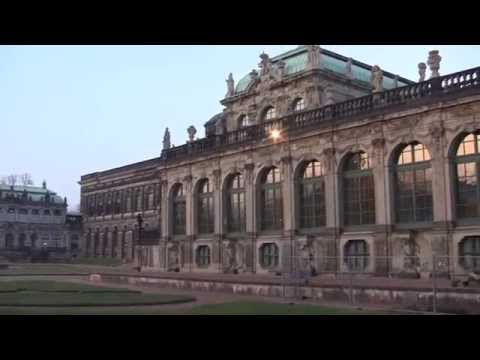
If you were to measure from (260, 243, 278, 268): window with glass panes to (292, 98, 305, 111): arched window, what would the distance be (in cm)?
1350

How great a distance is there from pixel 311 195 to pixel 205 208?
42.4ft

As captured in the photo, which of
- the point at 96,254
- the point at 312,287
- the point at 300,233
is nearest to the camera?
the point at 312,287

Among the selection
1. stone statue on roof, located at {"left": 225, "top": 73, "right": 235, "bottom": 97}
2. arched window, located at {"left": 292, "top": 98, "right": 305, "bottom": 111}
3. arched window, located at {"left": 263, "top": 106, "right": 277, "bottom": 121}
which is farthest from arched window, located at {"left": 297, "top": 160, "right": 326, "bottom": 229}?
stone statue on roof, located at {"left": 225, "top": 73, "right": 235, "bottom": 97}

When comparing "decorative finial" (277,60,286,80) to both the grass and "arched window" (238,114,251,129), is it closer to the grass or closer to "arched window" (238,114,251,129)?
"arched window" (238,114,251,129)

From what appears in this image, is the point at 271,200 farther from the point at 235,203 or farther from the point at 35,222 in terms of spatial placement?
the point at 35,222

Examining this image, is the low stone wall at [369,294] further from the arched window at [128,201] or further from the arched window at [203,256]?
the arched window at [128,201]

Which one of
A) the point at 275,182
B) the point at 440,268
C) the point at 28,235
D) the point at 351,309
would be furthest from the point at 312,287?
the point at 28,235

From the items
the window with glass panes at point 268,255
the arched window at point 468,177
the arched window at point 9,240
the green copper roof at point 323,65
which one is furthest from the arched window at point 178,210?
the arched window at point 9,240

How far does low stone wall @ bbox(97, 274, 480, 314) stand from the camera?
2202 centimetres

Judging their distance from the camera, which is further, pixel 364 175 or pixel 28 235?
pixel 28 235

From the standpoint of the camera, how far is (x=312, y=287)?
2802 centimetres

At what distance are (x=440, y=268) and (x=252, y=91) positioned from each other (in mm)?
27533

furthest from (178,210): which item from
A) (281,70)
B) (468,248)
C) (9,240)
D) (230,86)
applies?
(9,240)
